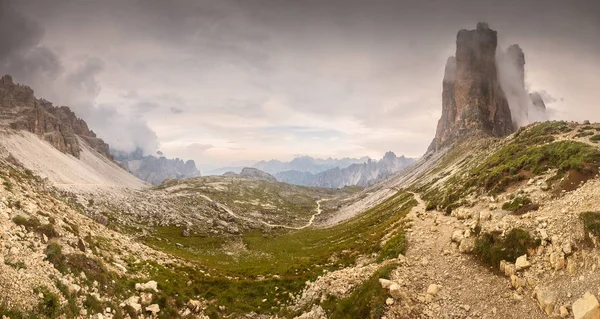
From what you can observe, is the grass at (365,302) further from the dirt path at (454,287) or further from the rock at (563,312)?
the rock at (563,312)

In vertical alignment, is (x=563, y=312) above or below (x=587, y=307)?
below

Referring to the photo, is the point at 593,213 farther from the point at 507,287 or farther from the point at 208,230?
the point at 208,230

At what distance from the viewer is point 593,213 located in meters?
19.9

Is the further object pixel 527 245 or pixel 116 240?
pixel 116 240

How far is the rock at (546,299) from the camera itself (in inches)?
651

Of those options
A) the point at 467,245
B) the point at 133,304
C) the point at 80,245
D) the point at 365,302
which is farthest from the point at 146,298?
the point at 467,245

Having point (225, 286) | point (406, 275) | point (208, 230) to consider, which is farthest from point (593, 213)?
point (208, 230)

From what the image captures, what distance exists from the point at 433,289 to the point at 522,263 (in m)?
6.64

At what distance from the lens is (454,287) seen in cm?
2128

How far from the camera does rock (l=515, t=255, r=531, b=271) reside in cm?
1989

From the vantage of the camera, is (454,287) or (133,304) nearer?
(133,304)

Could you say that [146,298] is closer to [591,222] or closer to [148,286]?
[148,286]

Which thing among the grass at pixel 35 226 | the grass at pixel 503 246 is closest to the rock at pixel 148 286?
the grass at pixel 35 226

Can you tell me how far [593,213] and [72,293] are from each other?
35365 mm
